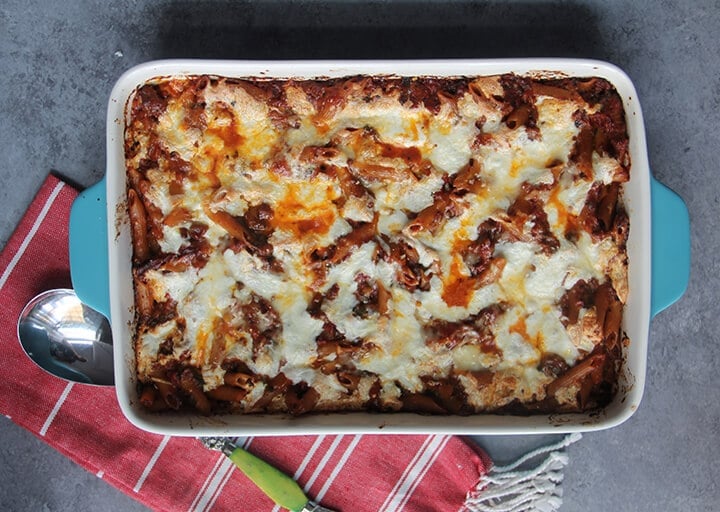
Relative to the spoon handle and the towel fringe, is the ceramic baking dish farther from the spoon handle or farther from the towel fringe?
the towel fringe

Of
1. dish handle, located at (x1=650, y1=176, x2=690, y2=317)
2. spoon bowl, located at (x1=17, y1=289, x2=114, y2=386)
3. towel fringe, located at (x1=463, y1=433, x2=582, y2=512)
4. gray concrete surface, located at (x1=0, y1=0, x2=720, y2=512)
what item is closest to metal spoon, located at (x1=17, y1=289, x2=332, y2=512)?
spoon bowl, located at (x1=17, y1=289, x2=114, y2=386)

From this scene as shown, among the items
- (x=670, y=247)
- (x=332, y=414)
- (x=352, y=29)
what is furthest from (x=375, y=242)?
(x=670, y=247)

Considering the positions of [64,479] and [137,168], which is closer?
[137,168]

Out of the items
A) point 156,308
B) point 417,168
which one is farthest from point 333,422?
point 417,168

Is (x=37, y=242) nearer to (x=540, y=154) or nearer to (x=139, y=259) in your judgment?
(x=139, y=259)

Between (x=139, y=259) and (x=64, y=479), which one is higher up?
(x=139, y=259)

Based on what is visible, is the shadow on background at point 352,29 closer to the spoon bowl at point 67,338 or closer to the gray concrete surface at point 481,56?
the gray concrete surface at point 481,56

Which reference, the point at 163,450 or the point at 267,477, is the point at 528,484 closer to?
the point at 267,477

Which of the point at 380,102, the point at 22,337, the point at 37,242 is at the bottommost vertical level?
the point at 22,337
